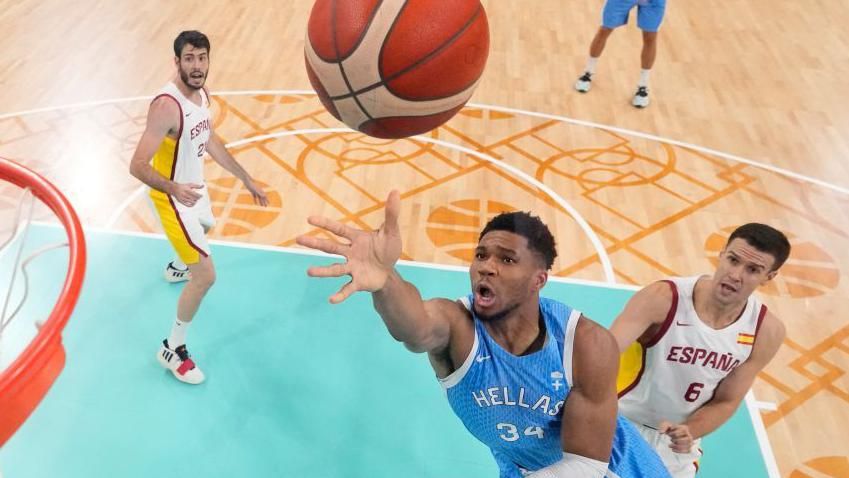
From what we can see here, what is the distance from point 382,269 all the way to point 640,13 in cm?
590

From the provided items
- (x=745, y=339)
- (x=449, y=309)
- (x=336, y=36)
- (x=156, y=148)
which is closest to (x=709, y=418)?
(x=745, y=339)

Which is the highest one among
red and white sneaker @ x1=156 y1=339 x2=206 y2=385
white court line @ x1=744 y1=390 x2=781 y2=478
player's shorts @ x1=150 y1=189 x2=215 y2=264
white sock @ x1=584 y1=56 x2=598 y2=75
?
white sock @ x1=584 y1=56 x2=598 y2=75

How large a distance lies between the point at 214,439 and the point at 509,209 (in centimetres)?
290

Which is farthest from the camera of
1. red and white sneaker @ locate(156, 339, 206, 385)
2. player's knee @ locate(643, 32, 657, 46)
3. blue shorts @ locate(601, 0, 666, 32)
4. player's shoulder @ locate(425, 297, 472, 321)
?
player's knee @ locate(643, 32, 657, 46)

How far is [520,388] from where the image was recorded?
7.06 ft

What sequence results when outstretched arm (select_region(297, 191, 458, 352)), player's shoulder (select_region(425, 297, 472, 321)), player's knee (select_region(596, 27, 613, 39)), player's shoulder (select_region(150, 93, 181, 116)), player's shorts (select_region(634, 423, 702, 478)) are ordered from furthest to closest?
player's knee (select_region(596, 27, 613, 39)) < player's shoulder (select_region(150, 93, 181, 116)) < player's shorts (select_region(634, 423, 702, 478)) < player's shoulder (select_region(425, 297, 472, 321)) < outstretched arm (select_region(297, 191, 458, 352))

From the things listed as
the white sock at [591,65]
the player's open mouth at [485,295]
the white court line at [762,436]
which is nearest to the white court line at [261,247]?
the white court line at [762,436]

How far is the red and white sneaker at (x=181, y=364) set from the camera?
3.77m

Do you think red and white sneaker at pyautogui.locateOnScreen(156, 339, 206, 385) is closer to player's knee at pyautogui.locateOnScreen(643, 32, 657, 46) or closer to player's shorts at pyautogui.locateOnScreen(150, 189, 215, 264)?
player's shorts at pyautogui.locateOnScreen(150, 189, 215, 264)

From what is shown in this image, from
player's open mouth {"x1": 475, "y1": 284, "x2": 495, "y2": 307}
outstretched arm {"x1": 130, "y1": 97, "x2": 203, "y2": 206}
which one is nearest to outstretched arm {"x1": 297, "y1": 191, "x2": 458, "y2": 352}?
player's open mouth {"x1": 475, "y1": 284, "x2": 495, "y2": 307}

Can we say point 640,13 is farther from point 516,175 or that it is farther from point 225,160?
point 225,160

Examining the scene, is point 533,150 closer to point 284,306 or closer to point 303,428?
point 284,306

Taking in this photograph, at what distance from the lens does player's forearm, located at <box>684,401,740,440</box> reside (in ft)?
9.04

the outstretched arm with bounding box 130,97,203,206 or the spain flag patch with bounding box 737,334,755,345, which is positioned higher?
the spain flag patch with bounding box 737,334,755,345
